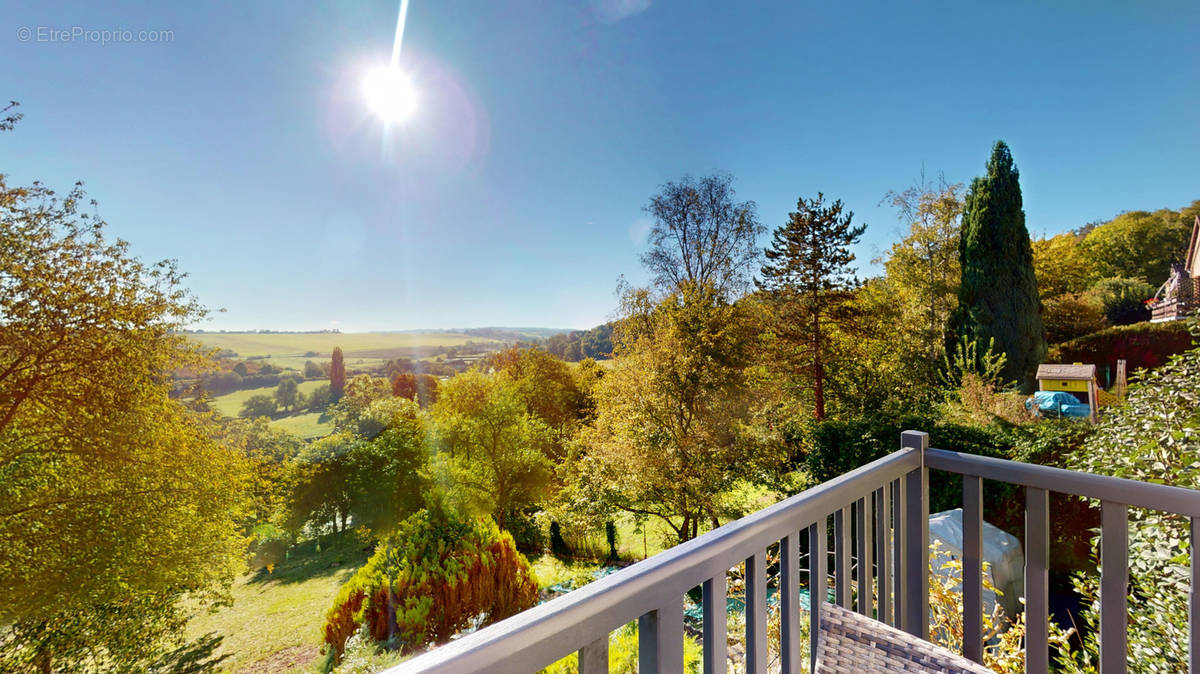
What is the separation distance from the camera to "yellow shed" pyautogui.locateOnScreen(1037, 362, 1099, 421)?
27.6ft

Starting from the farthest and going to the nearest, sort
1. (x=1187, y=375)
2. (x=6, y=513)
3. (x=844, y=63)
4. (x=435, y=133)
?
(x=435, y=133) < (x=844, y=63) < (x=6, y=513) < (x=1187, y=375)

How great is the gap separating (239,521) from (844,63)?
1136 centimetres

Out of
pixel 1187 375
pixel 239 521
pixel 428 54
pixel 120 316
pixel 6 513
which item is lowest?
pixel 239 521

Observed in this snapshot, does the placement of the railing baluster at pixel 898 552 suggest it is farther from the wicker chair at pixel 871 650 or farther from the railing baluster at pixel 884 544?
the wicker chair at pixel 871 650

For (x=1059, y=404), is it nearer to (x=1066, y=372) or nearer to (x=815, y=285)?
(x=1066, y=372)

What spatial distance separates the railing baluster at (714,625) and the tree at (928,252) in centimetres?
1164

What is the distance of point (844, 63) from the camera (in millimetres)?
6676

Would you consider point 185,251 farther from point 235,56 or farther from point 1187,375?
point 1187,375

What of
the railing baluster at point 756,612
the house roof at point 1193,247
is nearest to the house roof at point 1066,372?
the house roof at point 1193,247

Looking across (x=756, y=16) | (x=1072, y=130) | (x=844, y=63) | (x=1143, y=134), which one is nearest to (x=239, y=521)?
(x=756, y=16)

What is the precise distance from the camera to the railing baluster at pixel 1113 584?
973 millimetres

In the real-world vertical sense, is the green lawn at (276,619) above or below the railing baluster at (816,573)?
below

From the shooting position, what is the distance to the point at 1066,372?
8812mm

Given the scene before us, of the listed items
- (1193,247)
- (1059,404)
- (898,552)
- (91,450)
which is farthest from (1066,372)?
(91,450)
